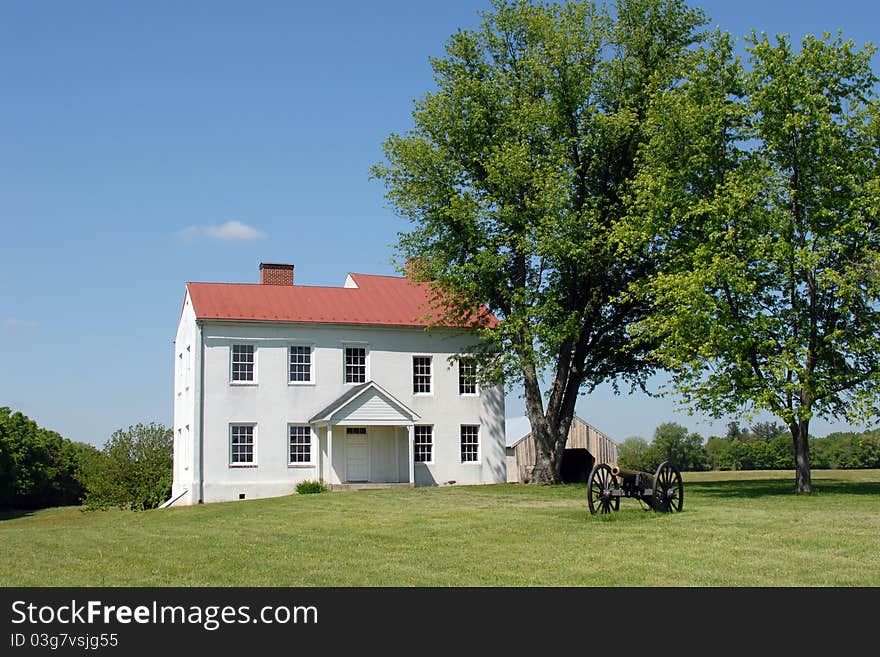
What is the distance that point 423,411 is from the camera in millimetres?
37406

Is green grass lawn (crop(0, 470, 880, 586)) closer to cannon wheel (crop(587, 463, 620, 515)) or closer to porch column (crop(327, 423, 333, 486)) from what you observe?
cannon wheel (crop(587, 463, 620, 515))

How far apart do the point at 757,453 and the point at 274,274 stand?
52373mm

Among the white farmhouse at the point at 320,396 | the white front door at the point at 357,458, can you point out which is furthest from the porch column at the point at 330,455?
the white front door at the point at 357,458

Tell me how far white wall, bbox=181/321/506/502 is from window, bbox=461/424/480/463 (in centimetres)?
20

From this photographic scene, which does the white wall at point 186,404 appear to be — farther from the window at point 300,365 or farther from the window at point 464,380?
the window at point 464,380

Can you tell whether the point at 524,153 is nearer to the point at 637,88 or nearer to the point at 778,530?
the point at 637,88

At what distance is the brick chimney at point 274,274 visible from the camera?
38531mm

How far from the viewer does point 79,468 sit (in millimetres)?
51031

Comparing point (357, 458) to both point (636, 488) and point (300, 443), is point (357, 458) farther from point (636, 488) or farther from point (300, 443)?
point (636, 488)

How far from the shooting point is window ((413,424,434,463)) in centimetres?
3703

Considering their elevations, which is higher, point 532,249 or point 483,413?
point 532,249

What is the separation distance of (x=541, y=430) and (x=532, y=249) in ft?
23.7
